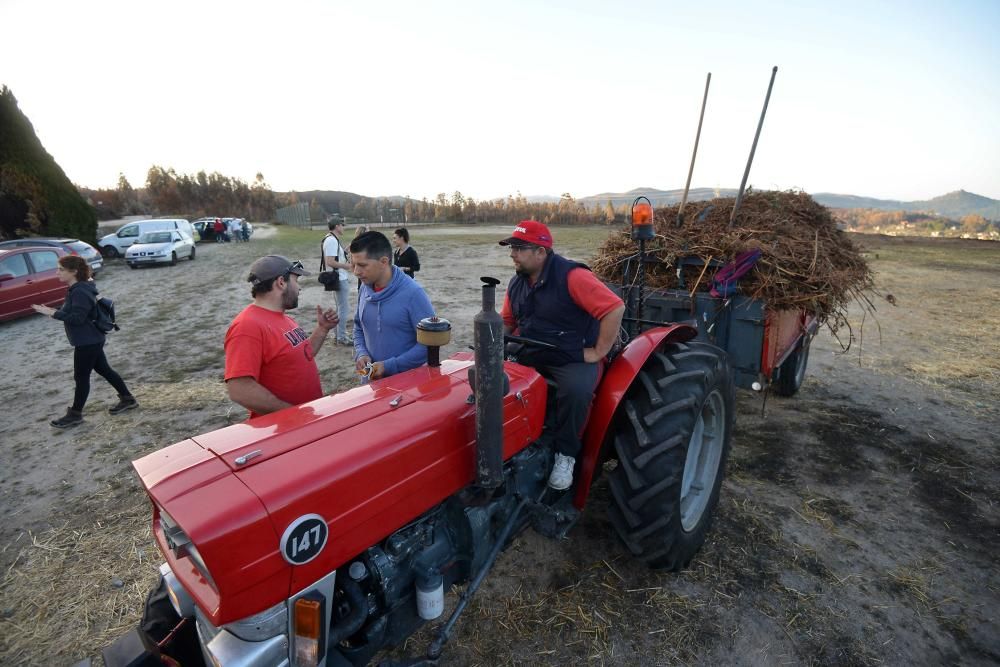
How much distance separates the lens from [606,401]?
2.38 meters

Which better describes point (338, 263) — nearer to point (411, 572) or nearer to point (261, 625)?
point (411, 572)

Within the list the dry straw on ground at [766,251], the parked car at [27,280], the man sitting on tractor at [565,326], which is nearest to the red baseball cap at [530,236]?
the man sitting on tractor at [565,326]

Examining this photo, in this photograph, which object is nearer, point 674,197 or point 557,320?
point 557,320

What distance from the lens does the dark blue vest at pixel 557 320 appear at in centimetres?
243

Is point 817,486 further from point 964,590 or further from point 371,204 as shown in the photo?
point 371,204

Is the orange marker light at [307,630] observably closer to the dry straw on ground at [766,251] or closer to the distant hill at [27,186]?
the dry straw on ground at [766,251]

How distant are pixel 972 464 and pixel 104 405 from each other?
25.1ft

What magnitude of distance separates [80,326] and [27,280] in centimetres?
→ 703

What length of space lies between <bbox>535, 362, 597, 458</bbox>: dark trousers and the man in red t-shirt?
129 cm

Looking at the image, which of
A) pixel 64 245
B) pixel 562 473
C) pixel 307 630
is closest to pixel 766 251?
pixel 562 473

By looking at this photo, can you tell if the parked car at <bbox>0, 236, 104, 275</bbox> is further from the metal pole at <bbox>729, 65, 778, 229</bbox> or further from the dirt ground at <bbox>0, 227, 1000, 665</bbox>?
the metal pole at <bbox>729, 65, 778, 229</bbox>

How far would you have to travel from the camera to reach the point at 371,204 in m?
37.8

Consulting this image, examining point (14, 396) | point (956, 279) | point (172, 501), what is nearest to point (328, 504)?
point (172, 501)

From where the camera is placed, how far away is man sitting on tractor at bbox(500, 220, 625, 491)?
7.67 ft
